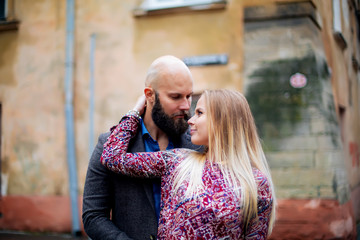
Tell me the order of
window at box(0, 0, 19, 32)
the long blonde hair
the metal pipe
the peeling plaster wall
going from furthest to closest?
window at box(0, 0, 19, 32) → the peeling plaster wall → the metal pipe → the long blonde hair

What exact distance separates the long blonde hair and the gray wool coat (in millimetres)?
250

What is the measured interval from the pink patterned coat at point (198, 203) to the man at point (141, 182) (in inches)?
4.2

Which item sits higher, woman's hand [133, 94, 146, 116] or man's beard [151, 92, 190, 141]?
woman's hand [133, 94, 146, 116]

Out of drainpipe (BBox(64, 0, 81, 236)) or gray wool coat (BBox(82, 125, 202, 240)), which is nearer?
gray wool coat (BBox(82, 125, 202, 240))

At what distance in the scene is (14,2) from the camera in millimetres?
6609

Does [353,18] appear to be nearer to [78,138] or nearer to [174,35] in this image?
[174,35]

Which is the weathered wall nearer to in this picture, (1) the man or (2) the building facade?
(2) the building facade

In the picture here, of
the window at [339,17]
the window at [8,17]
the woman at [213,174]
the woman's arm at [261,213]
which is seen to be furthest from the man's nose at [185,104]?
the window at [8,17]

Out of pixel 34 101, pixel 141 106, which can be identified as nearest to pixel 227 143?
pixel 141 106

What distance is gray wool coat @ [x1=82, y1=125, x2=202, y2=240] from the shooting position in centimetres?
175

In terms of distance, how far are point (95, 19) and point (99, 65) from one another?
2.49 feet

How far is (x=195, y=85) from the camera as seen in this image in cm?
554

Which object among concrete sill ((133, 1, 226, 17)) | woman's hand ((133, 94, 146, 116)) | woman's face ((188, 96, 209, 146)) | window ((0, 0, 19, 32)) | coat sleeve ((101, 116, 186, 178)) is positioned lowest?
coat sleeve ((101, 116, 186, 178))

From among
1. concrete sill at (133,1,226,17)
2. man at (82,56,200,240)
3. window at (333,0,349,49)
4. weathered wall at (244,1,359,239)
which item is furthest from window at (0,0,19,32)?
man at (82,56,200,240)
